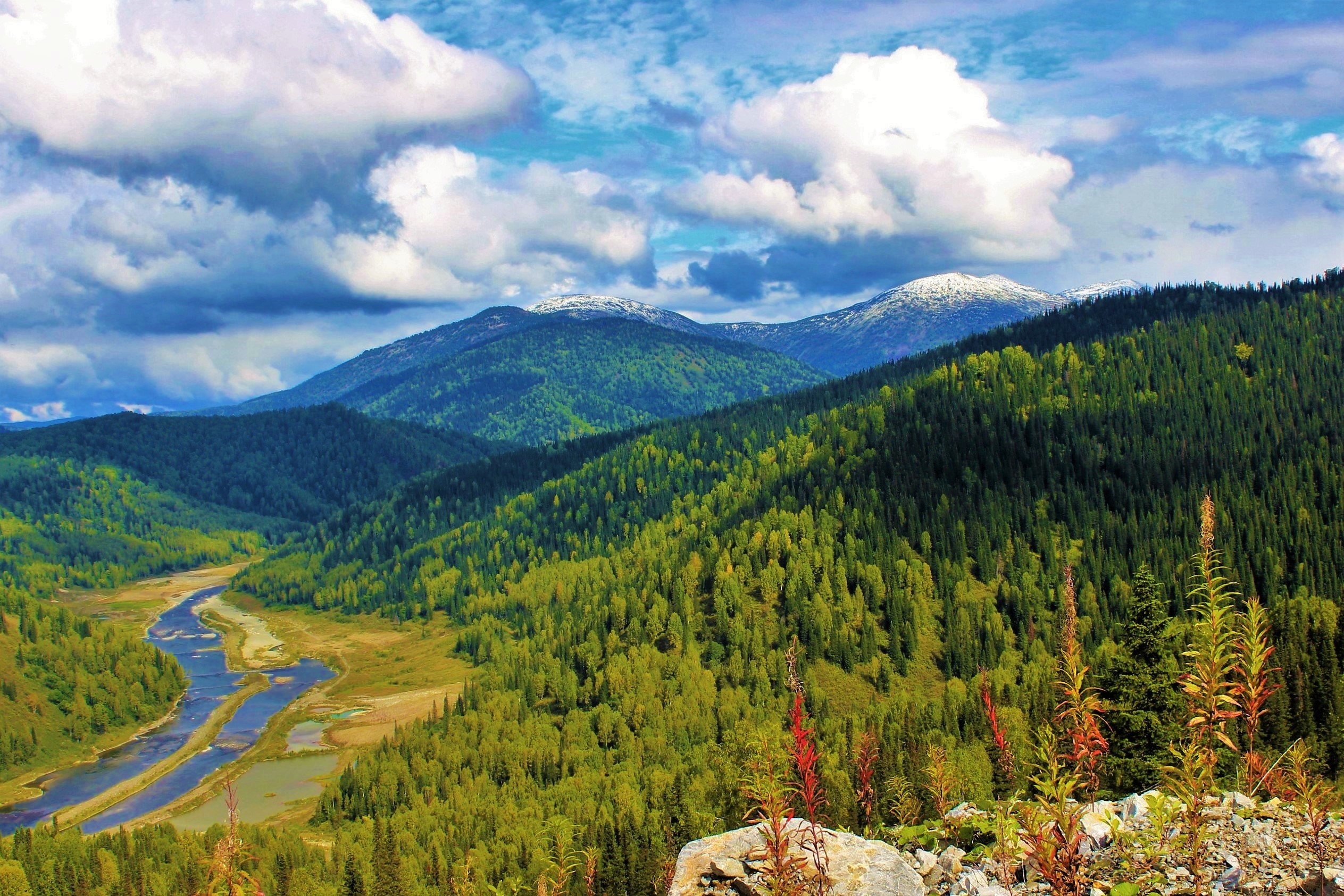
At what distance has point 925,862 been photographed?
114 feet

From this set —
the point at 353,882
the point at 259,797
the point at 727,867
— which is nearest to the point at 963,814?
the point at 727,867

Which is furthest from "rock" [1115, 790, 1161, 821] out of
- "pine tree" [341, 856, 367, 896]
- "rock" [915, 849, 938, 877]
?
"pine tree" [341, 856, 367, 896]

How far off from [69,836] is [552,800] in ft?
252

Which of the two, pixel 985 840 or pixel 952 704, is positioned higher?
pixel 985 840

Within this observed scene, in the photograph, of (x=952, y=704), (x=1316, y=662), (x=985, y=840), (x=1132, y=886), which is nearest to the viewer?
(x=1132, y=886)

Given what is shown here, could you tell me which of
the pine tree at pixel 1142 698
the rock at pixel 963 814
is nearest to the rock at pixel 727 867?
the rock at pixel 963 814

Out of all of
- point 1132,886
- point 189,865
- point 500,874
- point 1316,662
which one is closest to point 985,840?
point 1132,886

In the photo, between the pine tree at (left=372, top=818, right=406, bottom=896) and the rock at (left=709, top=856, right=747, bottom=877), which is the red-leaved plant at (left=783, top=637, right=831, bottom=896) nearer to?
the rock at (left=709, top=856, right=747, bottom=877)

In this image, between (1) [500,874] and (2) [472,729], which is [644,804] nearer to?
(1) [500,874]

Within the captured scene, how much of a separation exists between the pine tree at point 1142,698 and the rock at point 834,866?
55802 millimetres

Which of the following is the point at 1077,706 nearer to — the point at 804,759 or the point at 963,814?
the point at 804,759

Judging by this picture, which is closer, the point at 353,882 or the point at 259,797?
the point at 353,882

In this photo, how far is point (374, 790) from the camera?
551ft

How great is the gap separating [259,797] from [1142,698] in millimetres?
168941
